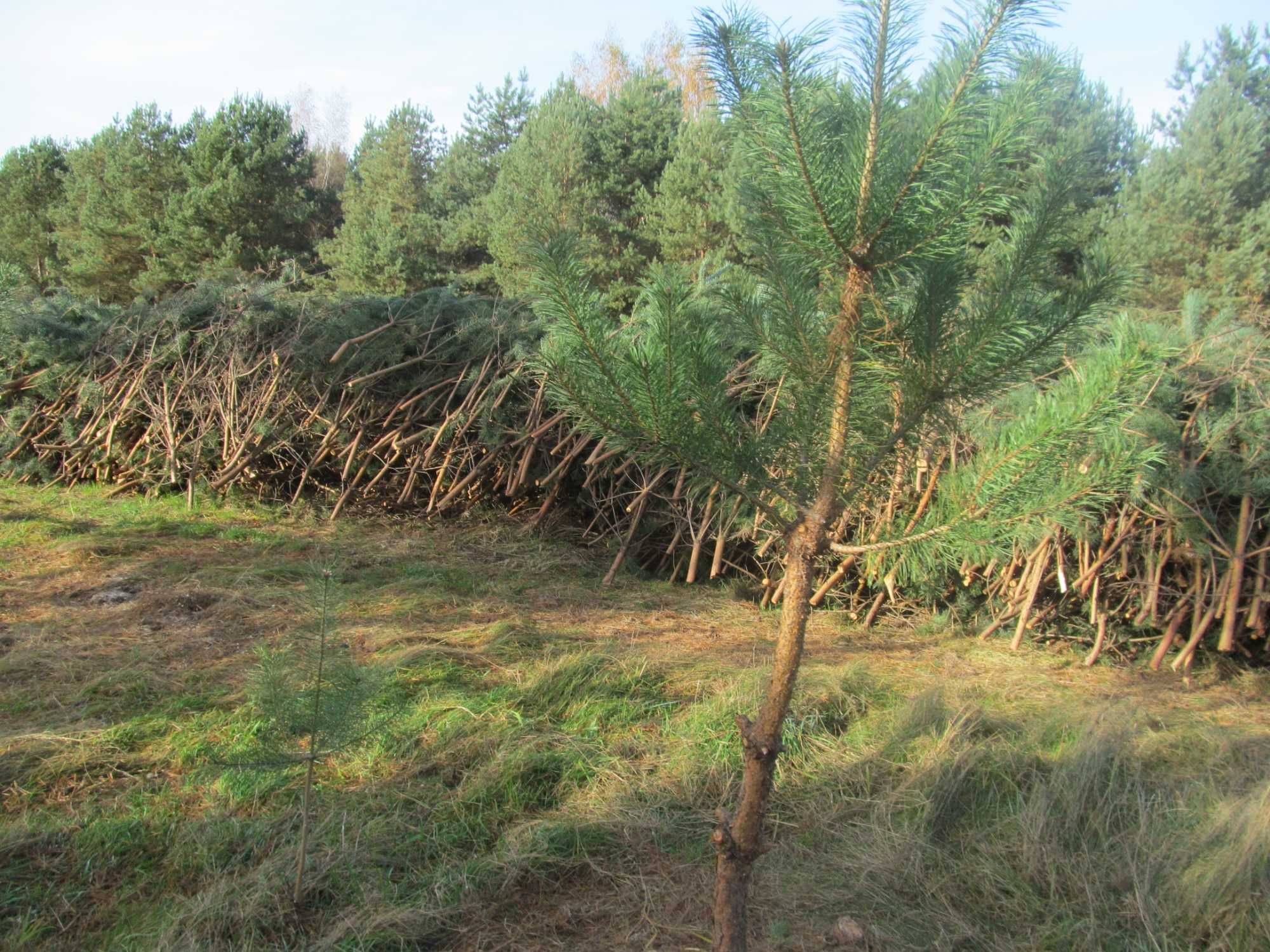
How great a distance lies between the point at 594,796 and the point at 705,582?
362cm

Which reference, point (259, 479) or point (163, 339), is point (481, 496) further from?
point (163, 339)

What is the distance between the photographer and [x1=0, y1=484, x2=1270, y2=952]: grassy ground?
233cm

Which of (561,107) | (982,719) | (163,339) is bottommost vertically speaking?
(982,719)

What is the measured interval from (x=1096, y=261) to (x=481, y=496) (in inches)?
230

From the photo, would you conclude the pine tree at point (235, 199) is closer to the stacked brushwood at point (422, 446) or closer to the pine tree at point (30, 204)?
the pine tree at point (30, 204)

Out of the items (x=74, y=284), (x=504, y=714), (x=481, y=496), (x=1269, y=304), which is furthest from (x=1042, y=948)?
(x=74, y=284)

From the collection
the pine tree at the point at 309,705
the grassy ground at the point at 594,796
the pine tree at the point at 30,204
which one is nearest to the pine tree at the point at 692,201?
the grassy ground at the point at 594,796

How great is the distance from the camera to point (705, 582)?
652cm

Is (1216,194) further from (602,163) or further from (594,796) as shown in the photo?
(594,796)

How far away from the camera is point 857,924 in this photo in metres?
2.36

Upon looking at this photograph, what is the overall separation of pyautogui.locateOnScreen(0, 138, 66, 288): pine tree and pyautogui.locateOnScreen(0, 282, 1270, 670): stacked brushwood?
2117 cm

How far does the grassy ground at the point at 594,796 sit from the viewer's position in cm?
233

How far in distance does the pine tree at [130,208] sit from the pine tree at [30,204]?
13.9 ft

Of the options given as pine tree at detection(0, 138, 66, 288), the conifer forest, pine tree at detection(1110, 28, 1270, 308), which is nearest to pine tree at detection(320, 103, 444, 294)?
pine tree at detection(0, 138, 66, 288)
